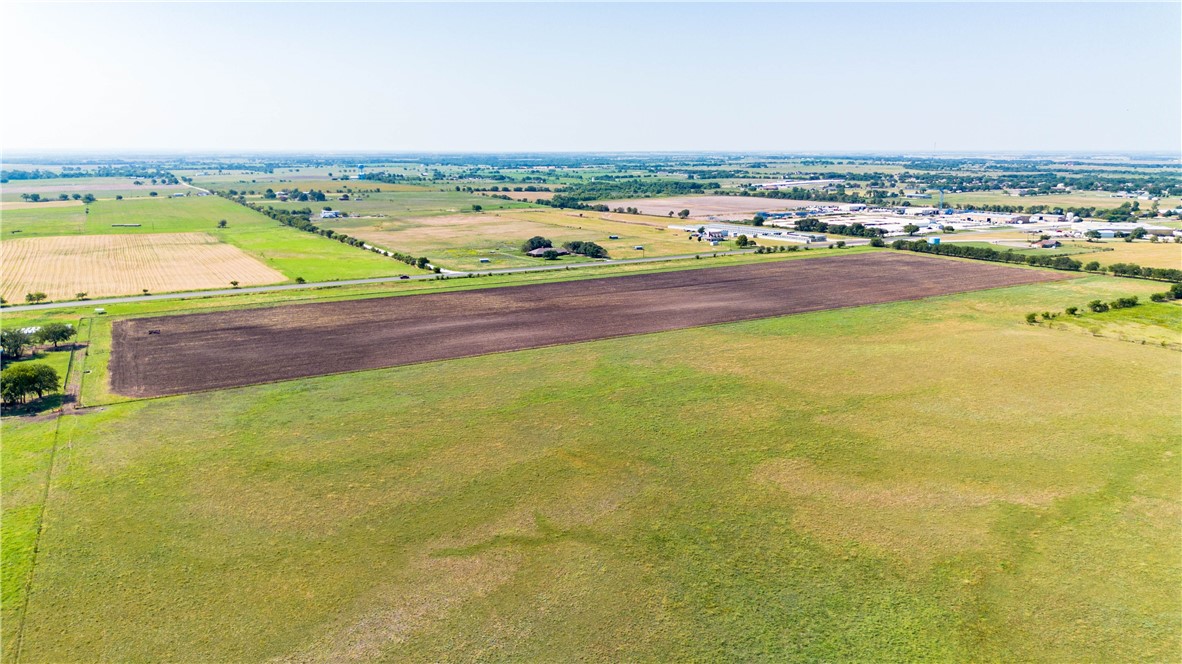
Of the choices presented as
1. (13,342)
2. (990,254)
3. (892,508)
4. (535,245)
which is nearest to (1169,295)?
(990,254)

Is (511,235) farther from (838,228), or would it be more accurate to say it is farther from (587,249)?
(838,228)

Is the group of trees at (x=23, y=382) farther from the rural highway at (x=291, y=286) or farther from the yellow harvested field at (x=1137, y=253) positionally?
the yellow harvested field at (x=1137, y=253)

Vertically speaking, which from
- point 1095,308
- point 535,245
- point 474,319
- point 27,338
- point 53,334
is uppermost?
point 535,245

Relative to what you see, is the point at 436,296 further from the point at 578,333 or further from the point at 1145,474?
the point at 1145,474

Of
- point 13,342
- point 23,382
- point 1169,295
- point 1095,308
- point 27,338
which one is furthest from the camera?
point 1169,295

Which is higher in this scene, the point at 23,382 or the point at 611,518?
the point at 23,382

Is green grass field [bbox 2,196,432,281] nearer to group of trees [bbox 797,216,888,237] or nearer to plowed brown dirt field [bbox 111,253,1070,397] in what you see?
plowed brown dirt field [bbox 111,253,1070,397]

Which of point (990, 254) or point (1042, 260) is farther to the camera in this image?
point (990, 254)
